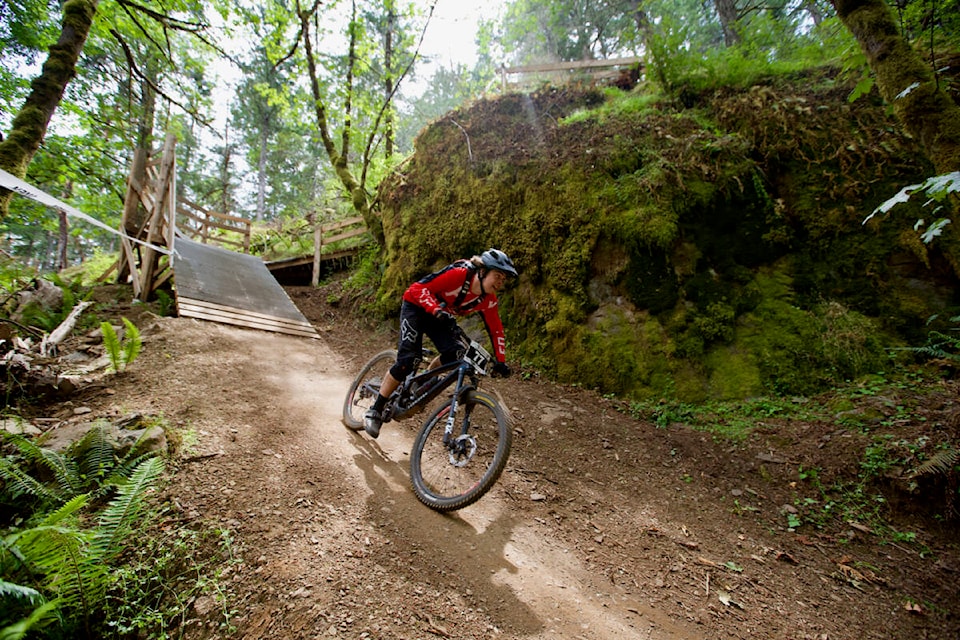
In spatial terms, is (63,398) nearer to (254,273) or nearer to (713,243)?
(254,273)

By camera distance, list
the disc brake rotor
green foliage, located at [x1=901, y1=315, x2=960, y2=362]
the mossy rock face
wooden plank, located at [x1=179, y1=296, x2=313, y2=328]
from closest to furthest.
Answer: the disc brake rotor
green foliage, located at [x1=901, y1=315, x2=960, y2=362]
the mossy rock face
wooden plank, located at [x1=179, y1=296, x2=313, y2=328]

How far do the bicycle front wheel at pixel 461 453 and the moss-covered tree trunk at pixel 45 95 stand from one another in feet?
16.2

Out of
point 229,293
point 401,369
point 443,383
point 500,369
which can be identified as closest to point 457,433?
point 443,383

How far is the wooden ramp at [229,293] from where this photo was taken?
7.92 metres

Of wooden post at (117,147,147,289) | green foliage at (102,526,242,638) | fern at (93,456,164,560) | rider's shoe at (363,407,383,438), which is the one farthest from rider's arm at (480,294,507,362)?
wooden post at (117,147,147,289)

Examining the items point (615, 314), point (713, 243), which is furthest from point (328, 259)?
point (713, 243)

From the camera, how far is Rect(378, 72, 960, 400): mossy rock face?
5148 mm

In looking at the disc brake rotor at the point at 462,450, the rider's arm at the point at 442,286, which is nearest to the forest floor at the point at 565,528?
the disc brake rotor at the point at 462,450

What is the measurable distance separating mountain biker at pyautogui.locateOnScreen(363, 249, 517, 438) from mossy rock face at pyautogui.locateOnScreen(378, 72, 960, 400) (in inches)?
125

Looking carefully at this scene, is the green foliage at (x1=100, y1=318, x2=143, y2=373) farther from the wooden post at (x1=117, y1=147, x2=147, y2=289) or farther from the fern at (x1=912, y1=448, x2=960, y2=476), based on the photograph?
the fern at (x1=912, y1=448, x2=960, y2=476)

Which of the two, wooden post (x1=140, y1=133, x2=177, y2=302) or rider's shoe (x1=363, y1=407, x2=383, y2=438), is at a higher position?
wooden post (x1=140, y1=133, x2=177, y2=302)

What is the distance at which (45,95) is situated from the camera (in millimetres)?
4250

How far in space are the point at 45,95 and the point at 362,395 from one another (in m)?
4.98

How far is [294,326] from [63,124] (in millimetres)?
8924
